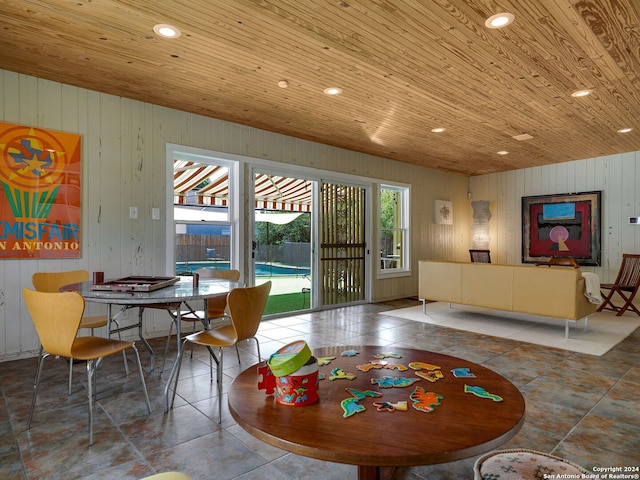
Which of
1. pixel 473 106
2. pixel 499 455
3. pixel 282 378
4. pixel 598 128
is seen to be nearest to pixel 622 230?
pixel 598 128

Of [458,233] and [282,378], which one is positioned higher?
[458,233]

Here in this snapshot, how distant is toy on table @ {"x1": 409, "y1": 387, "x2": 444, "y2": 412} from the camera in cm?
128

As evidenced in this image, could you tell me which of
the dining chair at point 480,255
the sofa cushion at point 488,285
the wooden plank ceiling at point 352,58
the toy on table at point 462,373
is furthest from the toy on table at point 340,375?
the dining chair at point 480,255

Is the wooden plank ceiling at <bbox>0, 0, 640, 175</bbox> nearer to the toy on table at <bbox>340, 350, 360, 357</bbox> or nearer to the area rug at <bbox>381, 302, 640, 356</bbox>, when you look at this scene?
the toy on table at <bbox>340, 350, 360, 357</bbox>

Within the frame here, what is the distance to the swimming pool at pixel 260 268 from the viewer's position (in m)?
4.67

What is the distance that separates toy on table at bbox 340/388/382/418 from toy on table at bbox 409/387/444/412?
0.13m

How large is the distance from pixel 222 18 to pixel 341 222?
4104 mm

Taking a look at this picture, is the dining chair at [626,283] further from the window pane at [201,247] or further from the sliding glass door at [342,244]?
the window pane at [201,247]

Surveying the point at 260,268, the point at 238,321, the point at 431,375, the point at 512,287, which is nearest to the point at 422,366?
the point at 431,375

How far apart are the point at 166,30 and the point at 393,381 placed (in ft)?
9.21

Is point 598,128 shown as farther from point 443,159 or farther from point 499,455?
point 499,455

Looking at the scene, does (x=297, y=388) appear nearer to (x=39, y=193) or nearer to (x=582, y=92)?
(x=39, y=193)

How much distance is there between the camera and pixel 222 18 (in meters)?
2.62

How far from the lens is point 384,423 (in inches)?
45.9
